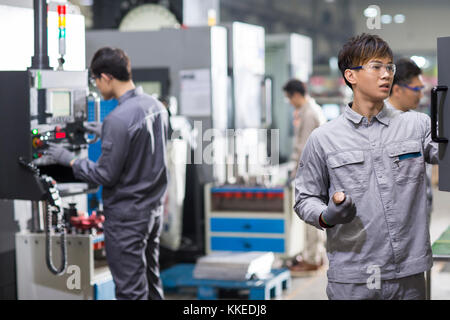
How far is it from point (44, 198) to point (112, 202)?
0.35 meters

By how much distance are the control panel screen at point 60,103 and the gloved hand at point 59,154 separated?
17 cm

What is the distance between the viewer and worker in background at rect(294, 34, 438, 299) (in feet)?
7.64

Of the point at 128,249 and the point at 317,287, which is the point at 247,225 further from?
the point at 128,249

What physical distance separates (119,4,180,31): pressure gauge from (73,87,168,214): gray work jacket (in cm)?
343

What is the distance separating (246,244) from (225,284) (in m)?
0.93

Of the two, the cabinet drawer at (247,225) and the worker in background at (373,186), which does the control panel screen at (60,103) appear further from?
the cabinet drawer at (247,225)

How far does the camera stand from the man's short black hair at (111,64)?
12.4ft

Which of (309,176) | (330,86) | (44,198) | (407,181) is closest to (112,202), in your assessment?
(44,198)

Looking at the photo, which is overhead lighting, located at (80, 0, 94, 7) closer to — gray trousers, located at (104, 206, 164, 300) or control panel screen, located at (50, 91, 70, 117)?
control panel screen, located at (50, 91, 70, 117)

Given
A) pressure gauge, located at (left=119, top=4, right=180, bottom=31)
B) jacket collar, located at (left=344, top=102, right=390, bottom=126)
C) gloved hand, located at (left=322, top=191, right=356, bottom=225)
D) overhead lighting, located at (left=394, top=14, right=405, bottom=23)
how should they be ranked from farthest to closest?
overhead lighting, located at (left=394, top=14, right=405, bottom=23), pressure gauge, located at (left=119, top=4, right=180, bottom=31), jacket collar, located at (left=344, top=102, right=390, bottom=126), gloved hand, located at (left=322, top=191, right=356, bottom=225)

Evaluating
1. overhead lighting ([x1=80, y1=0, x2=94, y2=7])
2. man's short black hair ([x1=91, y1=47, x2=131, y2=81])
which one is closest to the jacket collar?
man's short black hair ([x1=91, y1=47, x2=131, y2=81])

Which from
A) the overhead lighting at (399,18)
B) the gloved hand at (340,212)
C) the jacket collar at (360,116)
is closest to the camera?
the gloved hand at (340,212)

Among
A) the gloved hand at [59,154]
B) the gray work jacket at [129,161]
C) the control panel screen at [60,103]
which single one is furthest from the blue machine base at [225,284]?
the control panel screen at [60,103]
